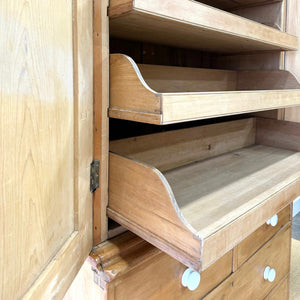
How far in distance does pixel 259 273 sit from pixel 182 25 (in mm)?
1064

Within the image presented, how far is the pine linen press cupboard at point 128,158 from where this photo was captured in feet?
1.60

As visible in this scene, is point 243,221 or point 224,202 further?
point 224,202

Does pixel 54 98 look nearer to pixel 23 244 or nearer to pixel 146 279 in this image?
pixel 23 244

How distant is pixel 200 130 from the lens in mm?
1219

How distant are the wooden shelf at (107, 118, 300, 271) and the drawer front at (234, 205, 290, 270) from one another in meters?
0.29

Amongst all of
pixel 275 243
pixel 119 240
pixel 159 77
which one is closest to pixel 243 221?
pixel 119 240

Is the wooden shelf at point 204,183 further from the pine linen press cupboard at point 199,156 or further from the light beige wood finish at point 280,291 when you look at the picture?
the light beige wood finish at point 280,291

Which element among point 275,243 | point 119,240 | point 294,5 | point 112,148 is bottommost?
point 275,243

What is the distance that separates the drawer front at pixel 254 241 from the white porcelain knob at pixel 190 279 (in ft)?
0.86

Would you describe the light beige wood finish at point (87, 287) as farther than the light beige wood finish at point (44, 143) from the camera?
Yes

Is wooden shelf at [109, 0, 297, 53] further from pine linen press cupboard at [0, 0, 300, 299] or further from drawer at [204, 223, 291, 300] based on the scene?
drawer at [204, 223, 291, 300]

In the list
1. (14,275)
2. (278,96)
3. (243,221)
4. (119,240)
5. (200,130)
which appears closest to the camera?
(14,275)

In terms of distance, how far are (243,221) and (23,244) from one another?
0.48m

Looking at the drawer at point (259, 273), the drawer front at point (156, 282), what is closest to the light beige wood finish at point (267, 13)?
the drawer at point (259, 273)
